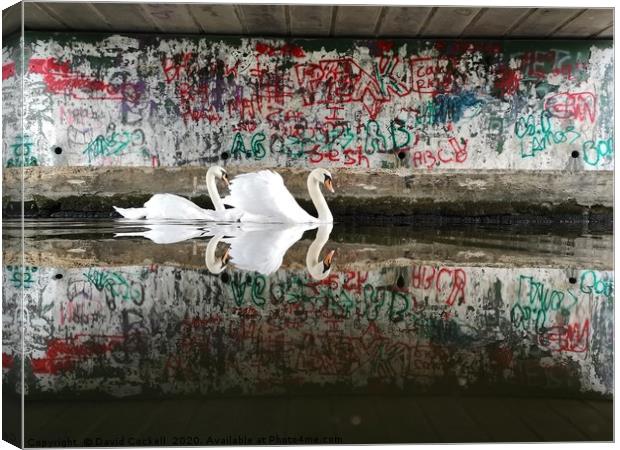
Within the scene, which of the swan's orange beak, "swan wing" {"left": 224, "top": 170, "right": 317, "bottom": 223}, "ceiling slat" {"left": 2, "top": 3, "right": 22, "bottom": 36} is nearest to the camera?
"ceiling slat" {"left": 2, "top": 3, "right": 22, "bottom": 36}

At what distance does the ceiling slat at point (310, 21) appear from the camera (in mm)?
6344

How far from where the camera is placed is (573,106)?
7762 mm

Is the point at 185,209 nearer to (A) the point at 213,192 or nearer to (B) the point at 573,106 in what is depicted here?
(A) the point at 213,192

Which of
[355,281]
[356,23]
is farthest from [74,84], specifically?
[355,281]

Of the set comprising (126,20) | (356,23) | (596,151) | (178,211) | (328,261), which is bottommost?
(328,261)

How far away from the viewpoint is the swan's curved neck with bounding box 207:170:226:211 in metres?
7.33

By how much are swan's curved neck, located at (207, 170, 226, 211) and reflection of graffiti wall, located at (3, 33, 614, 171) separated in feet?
1.77

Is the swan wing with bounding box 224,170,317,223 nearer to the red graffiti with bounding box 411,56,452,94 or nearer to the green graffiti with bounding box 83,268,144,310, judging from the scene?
the red graffiti with bounding box 411,56,452,94

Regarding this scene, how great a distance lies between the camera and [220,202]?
24.1 ft

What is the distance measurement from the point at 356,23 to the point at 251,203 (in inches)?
84.9

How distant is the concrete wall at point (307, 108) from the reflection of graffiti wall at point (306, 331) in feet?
15.8

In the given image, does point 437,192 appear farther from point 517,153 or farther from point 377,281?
point 377,281

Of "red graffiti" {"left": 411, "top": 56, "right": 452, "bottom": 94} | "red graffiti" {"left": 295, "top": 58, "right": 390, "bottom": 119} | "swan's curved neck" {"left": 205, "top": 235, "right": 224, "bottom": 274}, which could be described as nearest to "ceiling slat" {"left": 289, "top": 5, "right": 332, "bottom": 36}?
"red graffiti" {"left": 295, "top": 58, "right": 390, "bottom": 119}

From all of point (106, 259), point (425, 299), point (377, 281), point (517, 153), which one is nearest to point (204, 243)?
→ point (106, 259)
